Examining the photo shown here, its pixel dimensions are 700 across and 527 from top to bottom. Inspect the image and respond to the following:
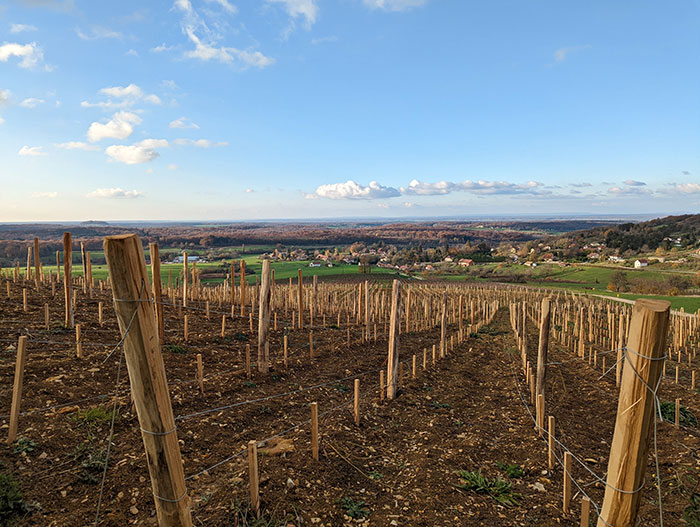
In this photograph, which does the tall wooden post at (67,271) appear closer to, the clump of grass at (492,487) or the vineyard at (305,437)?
the vineyard at (305,437)

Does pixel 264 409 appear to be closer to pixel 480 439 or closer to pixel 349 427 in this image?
pixel 349 427

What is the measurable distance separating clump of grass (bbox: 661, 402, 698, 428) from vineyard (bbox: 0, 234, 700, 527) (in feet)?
0.17

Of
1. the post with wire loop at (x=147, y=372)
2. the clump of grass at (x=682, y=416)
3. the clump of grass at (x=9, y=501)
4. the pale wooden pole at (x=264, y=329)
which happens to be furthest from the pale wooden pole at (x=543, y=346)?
the clump of grass at (x=9, y=501)

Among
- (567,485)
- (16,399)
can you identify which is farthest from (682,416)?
(16,399)

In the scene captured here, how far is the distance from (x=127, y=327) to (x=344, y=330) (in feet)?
58.2

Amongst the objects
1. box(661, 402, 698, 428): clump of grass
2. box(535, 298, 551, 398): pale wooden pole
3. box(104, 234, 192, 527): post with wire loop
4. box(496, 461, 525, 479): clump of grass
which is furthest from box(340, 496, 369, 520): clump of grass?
box(661, 402, 698, 428): clump of grass

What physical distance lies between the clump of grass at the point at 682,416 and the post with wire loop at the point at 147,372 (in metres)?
11.2

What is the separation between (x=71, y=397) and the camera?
730 cm

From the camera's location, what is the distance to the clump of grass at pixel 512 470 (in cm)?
648

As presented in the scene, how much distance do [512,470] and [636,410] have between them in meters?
4.57

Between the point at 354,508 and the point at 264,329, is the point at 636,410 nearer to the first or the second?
the point at 354,508

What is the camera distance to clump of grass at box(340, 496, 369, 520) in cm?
518

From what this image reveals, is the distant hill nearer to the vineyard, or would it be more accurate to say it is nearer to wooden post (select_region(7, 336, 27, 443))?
the vineyard

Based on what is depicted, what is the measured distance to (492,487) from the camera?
19.7 feet
